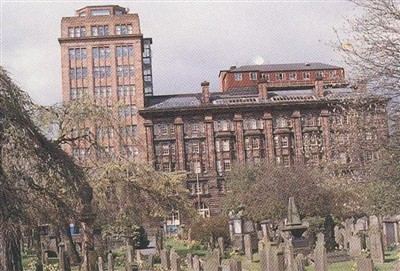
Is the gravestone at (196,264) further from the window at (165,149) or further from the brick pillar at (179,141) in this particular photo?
the window at (165,149)

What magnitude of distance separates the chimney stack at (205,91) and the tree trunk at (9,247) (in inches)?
2545

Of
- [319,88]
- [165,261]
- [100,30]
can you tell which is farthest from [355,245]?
[100,30]

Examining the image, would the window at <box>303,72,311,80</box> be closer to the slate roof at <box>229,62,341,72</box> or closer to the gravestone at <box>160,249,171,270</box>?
the slate roof at <box>229,62,341,72</box>

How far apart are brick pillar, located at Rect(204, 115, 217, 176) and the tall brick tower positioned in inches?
303

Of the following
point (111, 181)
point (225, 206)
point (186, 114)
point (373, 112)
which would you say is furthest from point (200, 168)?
point (373, 112)

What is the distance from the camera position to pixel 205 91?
80562 mm

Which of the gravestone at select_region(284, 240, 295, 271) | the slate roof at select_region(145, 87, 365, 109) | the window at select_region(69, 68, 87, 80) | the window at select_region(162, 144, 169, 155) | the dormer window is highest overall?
the dormer window

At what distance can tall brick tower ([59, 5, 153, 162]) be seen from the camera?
260 ft

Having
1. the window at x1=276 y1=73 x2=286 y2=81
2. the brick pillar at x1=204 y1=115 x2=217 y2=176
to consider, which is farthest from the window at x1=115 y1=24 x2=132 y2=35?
the window at x1=276 y1=73 x2=286 y2=81

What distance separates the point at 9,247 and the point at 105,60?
67197mm

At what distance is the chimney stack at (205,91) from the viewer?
80.1 meters

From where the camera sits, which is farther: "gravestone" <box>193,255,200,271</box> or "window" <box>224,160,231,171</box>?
"window" <box>224,160,231,171</box>

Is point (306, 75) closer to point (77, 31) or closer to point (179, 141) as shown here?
point (179, 141)

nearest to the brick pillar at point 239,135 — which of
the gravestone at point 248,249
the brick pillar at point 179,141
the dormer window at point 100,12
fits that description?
the brick pillar at point 179,141
